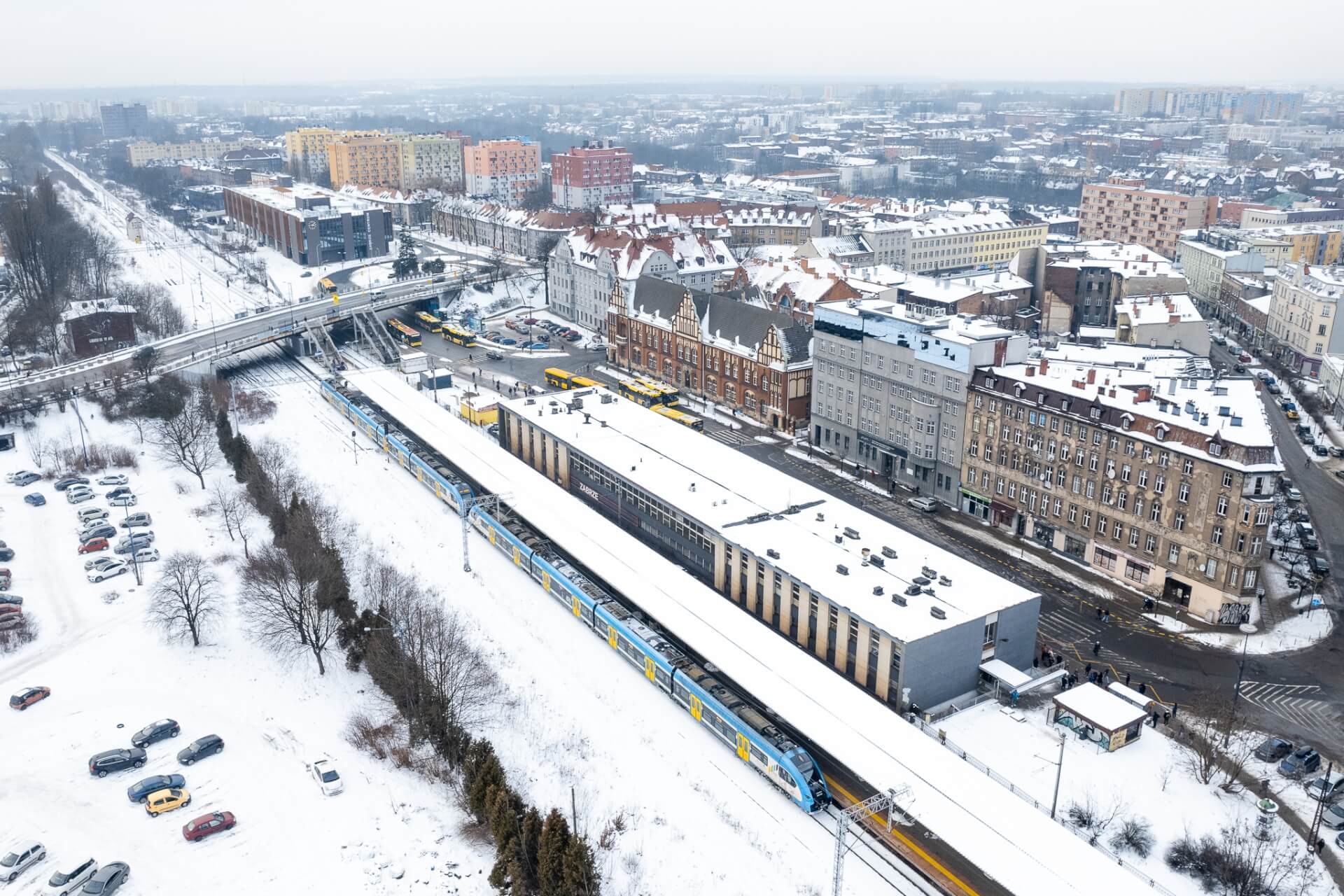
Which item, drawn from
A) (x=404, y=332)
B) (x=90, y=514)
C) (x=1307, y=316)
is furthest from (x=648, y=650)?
(x=1307, y=316)

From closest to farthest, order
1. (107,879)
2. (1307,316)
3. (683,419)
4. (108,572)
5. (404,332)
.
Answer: (107,879)
(108,572)
(683,419)
(1307,316)
(404,332)

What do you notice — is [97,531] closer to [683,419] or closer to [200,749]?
[200,749]

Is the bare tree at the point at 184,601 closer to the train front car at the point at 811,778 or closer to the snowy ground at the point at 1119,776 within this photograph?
the train front car at the point at 811,778

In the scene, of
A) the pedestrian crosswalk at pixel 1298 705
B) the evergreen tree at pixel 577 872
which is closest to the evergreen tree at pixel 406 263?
the evergreen tree at pixel 577 872

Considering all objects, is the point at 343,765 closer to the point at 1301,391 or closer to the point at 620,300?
the point at 620,300

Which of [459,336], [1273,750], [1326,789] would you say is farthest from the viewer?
[459,336]

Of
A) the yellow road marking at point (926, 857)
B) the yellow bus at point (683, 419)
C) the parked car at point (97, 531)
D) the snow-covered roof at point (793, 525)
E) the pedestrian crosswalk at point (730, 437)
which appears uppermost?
the snow-covered roof at point (793, 525)
